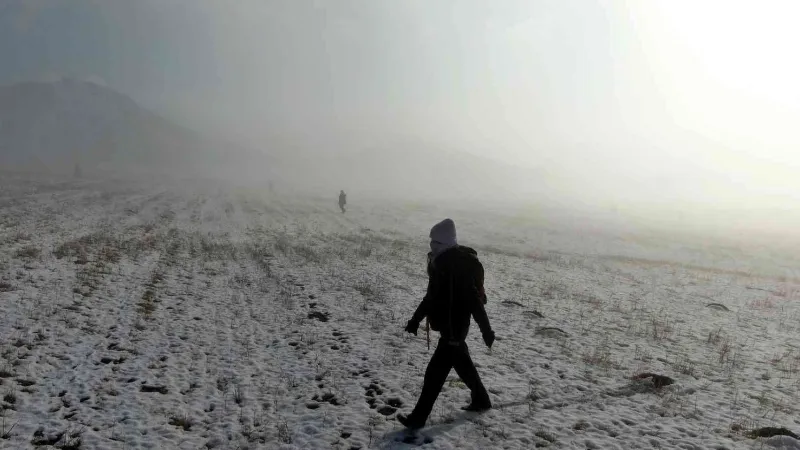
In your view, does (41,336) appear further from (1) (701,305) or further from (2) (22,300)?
(1) (701,305)

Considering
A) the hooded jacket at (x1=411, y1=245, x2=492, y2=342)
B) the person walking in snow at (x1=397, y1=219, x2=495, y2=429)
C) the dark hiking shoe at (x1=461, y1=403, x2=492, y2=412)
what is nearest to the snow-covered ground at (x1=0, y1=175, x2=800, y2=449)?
the dark hiking shoe at (x1=461, y1=403, x2=492, y2=412)

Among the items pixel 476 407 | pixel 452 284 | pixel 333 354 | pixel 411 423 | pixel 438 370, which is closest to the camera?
pixel 452 284

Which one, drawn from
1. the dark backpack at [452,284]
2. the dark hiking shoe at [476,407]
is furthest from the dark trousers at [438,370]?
the dark hiking shoe at [476,407]

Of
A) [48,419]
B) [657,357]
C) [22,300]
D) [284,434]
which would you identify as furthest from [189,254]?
[657,357]

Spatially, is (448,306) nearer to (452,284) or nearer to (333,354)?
(452,284)

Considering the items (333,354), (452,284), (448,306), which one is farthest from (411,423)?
(333,354)

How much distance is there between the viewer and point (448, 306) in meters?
6.40

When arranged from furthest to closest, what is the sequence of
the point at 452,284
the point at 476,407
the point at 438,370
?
the point at 476,407 < the point at 438,370 < the point at 452,284

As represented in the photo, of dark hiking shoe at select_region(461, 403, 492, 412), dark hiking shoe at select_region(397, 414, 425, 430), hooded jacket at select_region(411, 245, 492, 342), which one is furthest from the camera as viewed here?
dark hiking shoe at select_region(461, 403, 492, 412)

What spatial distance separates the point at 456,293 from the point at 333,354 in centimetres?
447

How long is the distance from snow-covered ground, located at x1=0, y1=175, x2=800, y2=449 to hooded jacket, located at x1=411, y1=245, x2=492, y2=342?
1.63 m

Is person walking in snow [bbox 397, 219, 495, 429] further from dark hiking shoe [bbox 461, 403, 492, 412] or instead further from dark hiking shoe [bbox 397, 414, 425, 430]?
dark hiking shoe [bbox 461, 403, 492, 412]

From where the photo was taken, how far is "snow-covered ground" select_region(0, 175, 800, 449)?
6641 millimetres

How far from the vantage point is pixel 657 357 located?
34.9 ft
